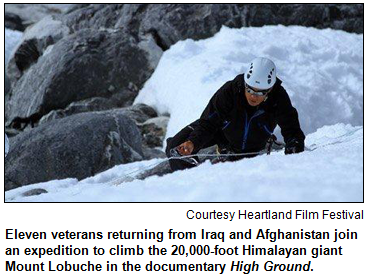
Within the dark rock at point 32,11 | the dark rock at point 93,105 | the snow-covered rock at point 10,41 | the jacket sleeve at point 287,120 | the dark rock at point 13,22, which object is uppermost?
the dark rock at point 32,11

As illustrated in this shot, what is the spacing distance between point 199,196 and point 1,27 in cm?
638

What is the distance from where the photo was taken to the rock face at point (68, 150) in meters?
9.92

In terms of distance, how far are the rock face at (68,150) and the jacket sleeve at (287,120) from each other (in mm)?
4532

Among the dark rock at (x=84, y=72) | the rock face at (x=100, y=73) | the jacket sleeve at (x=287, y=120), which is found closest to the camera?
the jacket sleeve at (x=287, y=120)

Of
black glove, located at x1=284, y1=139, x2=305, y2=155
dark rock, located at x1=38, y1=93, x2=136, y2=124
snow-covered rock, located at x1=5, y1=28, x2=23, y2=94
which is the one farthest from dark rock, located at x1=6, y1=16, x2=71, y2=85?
black glove, located at x1=284, y1=139, x2=305, y2=155

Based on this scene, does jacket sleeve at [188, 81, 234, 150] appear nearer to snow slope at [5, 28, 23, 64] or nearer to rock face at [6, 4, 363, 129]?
rock face at [6, 4, 363, 129]

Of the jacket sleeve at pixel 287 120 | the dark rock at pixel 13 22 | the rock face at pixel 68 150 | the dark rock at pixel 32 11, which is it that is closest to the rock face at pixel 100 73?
the rock face at pixel 68 150

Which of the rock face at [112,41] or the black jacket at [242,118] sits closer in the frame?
the black jacket at [242,118]

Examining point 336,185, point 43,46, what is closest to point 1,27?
point 336,185

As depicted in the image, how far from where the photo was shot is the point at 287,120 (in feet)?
21.3

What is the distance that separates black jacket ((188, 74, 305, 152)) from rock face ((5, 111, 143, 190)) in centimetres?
391

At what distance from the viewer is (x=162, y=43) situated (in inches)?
687

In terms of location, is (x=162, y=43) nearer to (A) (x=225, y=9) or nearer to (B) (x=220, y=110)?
(A) (x=225, y=9)

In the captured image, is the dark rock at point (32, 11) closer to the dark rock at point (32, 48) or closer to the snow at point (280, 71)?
the dark rock at point (32, 48)
